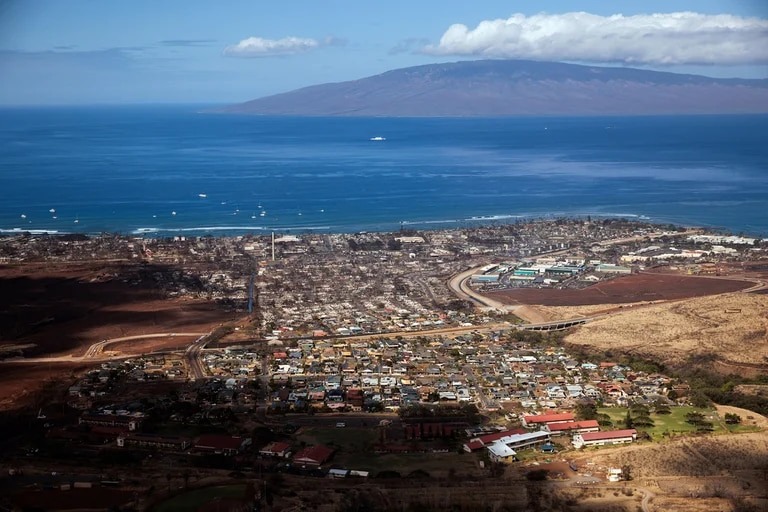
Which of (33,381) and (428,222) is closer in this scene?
(33,381)

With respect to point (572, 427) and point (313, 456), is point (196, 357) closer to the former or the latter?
point (313, 456)

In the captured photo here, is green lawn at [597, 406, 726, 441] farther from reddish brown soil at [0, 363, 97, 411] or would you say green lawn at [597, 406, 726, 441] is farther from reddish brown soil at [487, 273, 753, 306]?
reddish brown soil at [0, 363, 97, 411]

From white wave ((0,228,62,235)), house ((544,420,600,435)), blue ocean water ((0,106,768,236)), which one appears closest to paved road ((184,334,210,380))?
house ((544,420,600,435))

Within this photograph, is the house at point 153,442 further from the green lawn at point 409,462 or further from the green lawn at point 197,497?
the green lawn at point 409,462

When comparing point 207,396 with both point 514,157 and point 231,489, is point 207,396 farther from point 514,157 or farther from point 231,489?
point 514,157

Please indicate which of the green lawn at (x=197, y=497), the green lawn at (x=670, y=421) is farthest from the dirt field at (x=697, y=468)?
the green lawn at (x=197, y=497)

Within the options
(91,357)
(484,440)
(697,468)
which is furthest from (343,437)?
(91,357)

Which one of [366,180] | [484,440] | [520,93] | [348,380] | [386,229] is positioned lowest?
[348,380]
